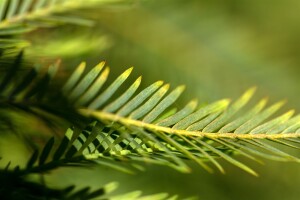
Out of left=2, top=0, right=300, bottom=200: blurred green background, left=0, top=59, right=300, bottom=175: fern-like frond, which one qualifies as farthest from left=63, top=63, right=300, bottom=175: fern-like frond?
left=2, top=0, right=300, bottom=200: blurred green background

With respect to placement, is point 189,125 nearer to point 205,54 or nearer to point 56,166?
point 56,166

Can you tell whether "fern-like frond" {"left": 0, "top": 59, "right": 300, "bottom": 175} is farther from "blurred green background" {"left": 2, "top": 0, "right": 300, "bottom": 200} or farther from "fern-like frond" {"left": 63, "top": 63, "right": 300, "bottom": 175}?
"blurred green background" {"left": 2, "top": 0, "right": 300, "bottom": 200}

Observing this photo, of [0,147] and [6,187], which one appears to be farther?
[0,147]

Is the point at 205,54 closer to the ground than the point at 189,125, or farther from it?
farther from it

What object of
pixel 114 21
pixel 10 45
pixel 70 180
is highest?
pixel 114 21

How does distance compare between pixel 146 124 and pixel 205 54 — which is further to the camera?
pixel 205 54

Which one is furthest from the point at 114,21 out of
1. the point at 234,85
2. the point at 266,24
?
the point at 266,24

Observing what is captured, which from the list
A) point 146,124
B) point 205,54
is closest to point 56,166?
point 146,124

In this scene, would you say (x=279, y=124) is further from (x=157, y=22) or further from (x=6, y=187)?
(x=157, y=22)
